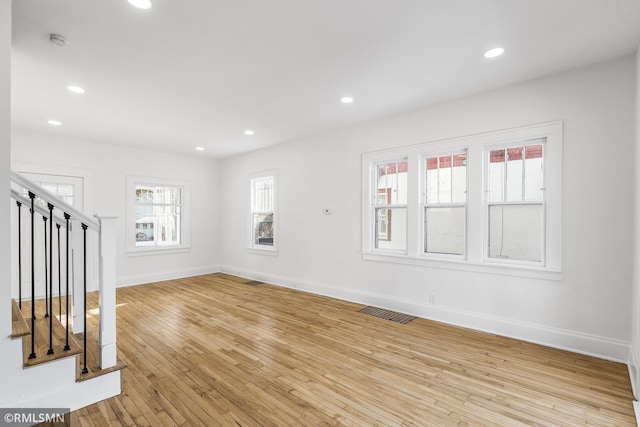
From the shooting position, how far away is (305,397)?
2.38 m

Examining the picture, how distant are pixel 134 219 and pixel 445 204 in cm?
576

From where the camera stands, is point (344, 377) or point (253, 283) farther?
point (253, 283)

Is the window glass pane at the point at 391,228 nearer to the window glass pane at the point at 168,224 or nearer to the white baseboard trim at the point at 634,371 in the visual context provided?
the white baseboard trim at the point at 634,371

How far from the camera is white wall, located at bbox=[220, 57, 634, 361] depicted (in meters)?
2.97

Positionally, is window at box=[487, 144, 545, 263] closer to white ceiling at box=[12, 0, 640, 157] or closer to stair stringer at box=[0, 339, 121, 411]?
white ceiling at box=[12, 0, 640, 157]

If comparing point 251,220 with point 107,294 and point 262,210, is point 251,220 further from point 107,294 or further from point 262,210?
point 107,294

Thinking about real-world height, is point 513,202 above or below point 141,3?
below

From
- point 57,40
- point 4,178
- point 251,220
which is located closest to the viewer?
point 4,178

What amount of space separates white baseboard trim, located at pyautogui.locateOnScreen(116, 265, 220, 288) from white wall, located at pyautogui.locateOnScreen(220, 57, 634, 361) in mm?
2980

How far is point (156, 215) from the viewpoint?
6.89 meters

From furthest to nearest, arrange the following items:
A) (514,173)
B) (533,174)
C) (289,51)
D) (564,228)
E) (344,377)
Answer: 1. (514,173)
2. (533,174)
3. (564,228)
4. (289,51)
5. (344,377)

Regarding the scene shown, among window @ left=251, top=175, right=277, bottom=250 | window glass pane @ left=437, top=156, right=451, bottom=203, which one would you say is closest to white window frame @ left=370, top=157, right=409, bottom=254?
window glass pane @ left=437, top=156, right=451, bottom=203

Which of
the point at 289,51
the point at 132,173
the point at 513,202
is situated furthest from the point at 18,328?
the point at 132,173

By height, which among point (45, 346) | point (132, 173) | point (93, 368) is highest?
point (132, 173)
